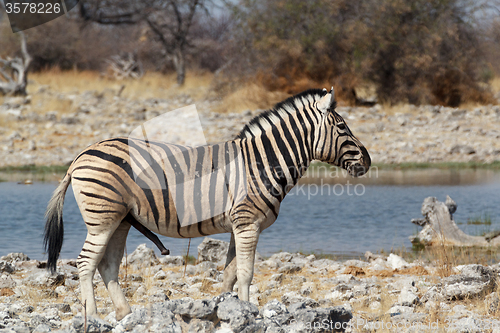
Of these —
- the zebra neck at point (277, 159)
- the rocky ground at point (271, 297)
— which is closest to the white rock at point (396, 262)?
the rocky ground at point (271, 297)

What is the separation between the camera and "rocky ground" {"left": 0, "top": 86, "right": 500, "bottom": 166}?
15.2m

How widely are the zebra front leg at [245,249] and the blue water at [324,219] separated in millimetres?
3789

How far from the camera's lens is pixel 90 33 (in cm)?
3331

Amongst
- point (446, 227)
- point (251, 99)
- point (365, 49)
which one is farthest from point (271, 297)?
point (365, 49)

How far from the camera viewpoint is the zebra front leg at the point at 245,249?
14.7 feet

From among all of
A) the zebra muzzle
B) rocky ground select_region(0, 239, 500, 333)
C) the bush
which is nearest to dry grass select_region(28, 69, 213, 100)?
the bush

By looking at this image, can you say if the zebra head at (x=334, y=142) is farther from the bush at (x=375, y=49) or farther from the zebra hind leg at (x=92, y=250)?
the bush at (x=375, y=49)

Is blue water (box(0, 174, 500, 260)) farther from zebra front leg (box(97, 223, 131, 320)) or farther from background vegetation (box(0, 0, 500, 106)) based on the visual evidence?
background vegetation (box(0, 0, 500, 106))

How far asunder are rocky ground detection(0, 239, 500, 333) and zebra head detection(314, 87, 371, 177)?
50.6 inches

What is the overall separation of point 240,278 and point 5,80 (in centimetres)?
2004

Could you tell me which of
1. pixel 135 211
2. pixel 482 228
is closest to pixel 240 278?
pixel 135 211

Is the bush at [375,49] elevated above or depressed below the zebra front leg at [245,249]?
above

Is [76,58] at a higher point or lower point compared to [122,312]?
higher

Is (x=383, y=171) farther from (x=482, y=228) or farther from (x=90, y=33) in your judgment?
(x=90, y=33)
